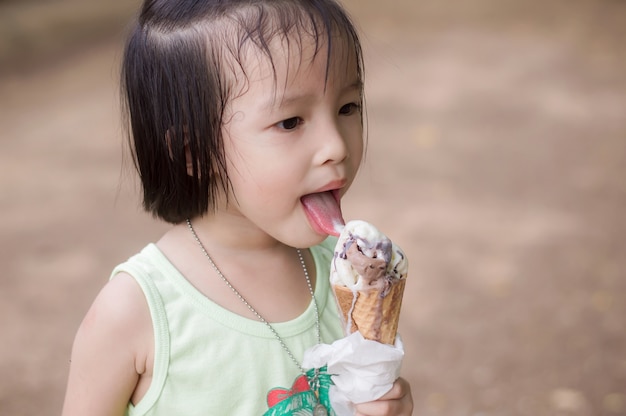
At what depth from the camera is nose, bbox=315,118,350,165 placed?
172 centimetres

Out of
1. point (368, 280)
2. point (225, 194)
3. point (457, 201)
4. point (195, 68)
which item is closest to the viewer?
point (368, 280)

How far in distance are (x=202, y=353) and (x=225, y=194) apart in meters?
0.34

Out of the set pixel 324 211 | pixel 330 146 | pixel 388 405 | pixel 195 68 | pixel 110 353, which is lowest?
pixel 388 405

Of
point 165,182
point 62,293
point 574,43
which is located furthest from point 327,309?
point 574,43

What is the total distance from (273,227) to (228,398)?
0.37 meters

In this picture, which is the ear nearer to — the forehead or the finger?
the forehead

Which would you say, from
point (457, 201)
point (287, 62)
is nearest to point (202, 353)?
point (287, 62)

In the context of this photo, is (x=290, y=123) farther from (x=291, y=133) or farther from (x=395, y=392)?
(x=395, y=392)

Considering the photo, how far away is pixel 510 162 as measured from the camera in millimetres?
6035

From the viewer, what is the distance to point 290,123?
175 centimetres

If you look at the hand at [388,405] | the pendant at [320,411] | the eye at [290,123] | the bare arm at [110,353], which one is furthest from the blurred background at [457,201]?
the eye at [290,123]

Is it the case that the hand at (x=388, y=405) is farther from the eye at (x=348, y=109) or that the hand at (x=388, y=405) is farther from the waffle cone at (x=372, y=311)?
the eye at (x=348, y=109)

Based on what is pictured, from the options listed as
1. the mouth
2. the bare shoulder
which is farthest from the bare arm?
the mouth

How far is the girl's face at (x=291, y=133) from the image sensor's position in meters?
1.72
